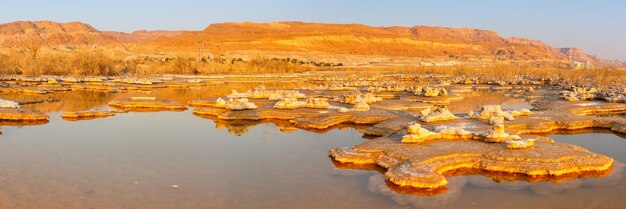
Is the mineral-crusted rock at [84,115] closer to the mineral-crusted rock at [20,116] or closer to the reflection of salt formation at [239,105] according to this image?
the mineral-crusted rock at [20,116]

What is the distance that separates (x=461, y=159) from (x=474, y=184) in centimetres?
115

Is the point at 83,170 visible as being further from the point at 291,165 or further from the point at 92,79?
the point at 92,79

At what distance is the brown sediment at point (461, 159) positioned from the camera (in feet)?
31.0

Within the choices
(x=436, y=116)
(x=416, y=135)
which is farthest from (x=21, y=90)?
(x=416, y=135)

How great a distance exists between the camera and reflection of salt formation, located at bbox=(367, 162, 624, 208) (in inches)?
325

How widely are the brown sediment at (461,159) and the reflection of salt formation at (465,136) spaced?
18cm

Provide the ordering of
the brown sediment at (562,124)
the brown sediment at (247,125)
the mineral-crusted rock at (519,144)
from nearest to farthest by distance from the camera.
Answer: the mineral-crusted rock at (519,144)
the brown sediment at (562,124)
the brown sediment at (247,125)

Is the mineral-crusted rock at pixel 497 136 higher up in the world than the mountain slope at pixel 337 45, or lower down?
lower down

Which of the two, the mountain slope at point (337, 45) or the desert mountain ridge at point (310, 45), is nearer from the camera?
the desert mountain ridge at point (310, 45)

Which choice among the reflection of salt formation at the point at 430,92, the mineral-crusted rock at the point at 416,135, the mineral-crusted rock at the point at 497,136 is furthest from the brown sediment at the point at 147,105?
the mineral-crusted rock at the point at 497,136

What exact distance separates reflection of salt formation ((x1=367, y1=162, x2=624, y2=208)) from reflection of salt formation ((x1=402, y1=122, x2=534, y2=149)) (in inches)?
60.5

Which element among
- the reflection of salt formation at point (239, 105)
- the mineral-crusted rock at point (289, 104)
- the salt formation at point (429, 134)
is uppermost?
the salt formation at point (429, 134)

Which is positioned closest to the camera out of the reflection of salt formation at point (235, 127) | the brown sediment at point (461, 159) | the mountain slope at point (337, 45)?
the brown sediment at point (461, 159)

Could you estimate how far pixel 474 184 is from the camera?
9.32 m
